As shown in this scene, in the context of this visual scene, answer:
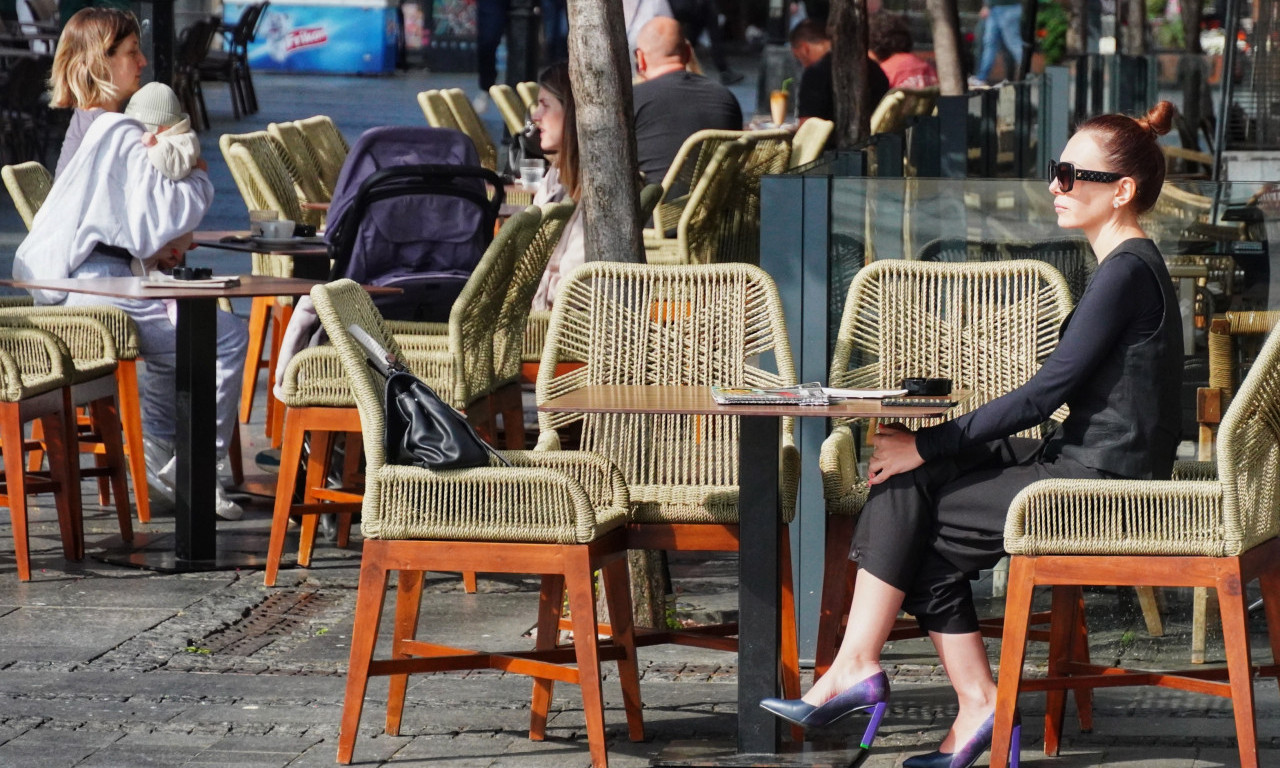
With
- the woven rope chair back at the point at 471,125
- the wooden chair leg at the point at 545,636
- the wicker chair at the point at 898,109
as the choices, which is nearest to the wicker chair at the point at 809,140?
the wicker chair at the point at 898,109

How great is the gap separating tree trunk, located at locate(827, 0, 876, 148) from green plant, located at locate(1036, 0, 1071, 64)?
68.6 feet

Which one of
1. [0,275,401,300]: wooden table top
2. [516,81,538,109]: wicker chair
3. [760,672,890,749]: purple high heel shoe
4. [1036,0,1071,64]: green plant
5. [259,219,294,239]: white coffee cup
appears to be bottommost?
[760,672,890,749]: purple high heel shoe

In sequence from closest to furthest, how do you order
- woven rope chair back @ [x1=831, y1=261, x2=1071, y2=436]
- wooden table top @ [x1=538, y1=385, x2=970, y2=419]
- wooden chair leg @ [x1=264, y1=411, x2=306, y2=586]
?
wooden table top @ [x1=538, y1=385, x2=970, y2=419] < woven rope chair back @ [x1=831, y1=261, x2=1071, y2=436] < wooden chair leg @ [x1=264, y1=411, x2=306, y2=586]

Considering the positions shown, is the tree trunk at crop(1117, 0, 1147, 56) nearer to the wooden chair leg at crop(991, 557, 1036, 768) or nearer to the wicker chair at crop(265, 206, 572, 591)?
the wicker chair at crop(265, 206, 572, 591)

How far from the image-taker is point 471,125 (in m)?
12.5

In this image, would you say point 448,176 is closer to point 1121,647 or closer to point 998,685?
point 1121,647

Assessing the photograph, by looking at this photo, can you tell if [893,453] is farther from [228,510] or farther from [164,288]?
[228,510]

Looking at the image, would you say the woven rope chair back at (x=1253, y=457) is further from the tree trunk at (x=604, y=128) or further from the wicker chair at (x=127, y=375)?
the wicker chair at (x=127, y=375)

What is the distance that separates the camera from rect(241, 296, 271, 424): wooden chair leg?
861 centimetres

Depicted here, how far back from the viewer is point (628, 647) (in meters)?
4.61

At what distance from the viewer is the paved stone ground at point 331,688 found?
459 cm

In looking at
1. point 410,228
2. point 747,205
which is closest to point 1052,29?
point 747,205

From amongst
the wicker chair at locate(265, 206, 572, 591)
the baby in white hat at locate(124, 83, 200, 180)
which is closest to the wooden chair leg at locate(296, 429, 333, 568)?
the wicker chair at locate(265, 206, 572, 591)

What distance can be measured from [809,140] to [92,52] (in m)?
4.10
